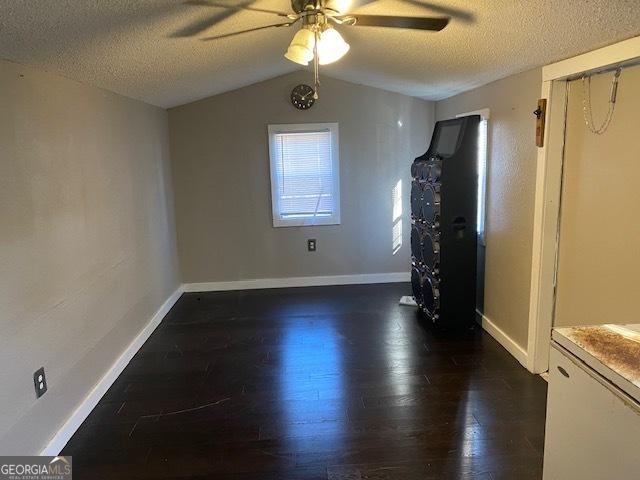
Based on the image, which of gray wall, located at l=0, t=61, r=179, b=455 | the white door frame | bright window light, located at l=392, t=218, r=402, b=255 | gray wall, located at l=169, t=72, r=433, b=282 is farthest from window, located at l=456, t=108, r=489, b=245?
gray wall, located at l=0, t=61, r=179, b=455

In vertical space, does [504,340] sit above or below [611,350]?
below

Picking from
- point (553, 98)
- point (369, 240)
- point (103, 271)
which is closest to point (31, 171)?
point (103, 271)

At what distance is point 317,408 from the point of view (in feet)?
8.34

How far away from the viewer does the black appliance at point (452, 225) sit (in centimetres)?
335

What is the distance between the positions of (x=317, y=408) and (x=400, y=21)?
1.96 meters

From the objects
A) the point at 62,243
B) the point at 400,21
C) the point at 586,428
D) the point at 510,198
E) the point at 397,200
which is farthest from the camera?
the point at 397,200

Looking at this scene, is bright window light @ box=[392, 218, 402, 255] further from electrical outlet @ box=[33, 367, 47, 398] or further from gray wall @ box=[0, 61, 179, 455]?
electrical outlet @ box=[33, 367, 47, 398]

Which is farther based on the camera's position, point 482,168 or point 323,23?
point 482,168

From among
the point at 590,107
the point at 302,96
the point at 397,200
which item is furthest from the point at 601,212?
the point at 302,96

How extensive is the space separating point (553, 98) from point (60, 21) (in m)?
2.45

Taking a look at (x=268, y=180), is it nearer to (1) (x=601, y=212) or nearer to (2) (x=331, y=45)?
(2) (x=331, y=45)

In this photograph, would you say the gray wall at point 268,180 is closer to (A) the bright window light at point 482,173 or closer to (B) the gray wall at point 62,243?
(B) the gray wall at point 62,243

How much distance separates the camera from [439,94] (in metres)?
4.28

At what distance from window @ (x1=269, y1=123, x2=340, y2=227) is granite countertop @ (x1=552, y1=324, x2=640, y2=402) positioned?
3.41m
